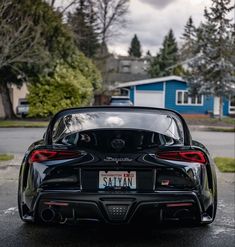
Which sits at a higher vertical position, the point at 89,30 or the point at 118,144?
the point at 89,30

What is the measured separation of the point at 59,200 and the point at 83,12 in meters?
51.3

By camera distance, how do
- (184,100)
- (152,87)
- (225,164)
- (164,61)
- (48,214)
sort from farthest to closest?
(164,61) → (152,87) → (184,100) → (225,164) → (48,214)

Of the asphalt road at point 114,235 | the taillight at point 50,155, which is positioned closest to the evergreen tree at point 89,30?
the asphalt road at point 114,235

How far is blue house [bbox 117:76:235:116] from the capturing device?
40938mm

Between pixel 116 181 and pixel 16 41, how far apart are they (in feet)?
59.8

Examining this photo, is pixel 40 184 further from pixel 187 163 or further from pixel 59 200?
pixel 187 163

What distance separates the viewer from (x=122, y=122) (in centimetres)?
512

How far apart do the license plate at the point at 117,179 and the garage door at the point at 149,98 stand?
37174 millimetres

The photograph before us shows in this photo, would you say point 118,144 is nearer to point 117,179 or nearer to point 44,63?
point 117,179

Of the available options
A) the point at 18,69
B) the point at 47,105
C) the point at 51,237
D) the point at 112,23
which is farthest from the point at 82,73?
the point at 51,237

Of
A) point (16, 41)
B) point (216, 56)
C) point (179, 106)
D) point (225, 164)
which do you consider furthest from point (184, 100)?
point (225, 164)

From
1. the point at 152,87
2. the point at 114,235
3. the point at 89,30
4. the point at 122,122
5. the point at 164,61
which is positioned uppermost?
the point at 89,30

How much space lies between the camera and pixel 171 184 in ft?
14.6

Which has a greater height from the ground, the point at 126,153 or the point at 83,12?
the point at 83,12
